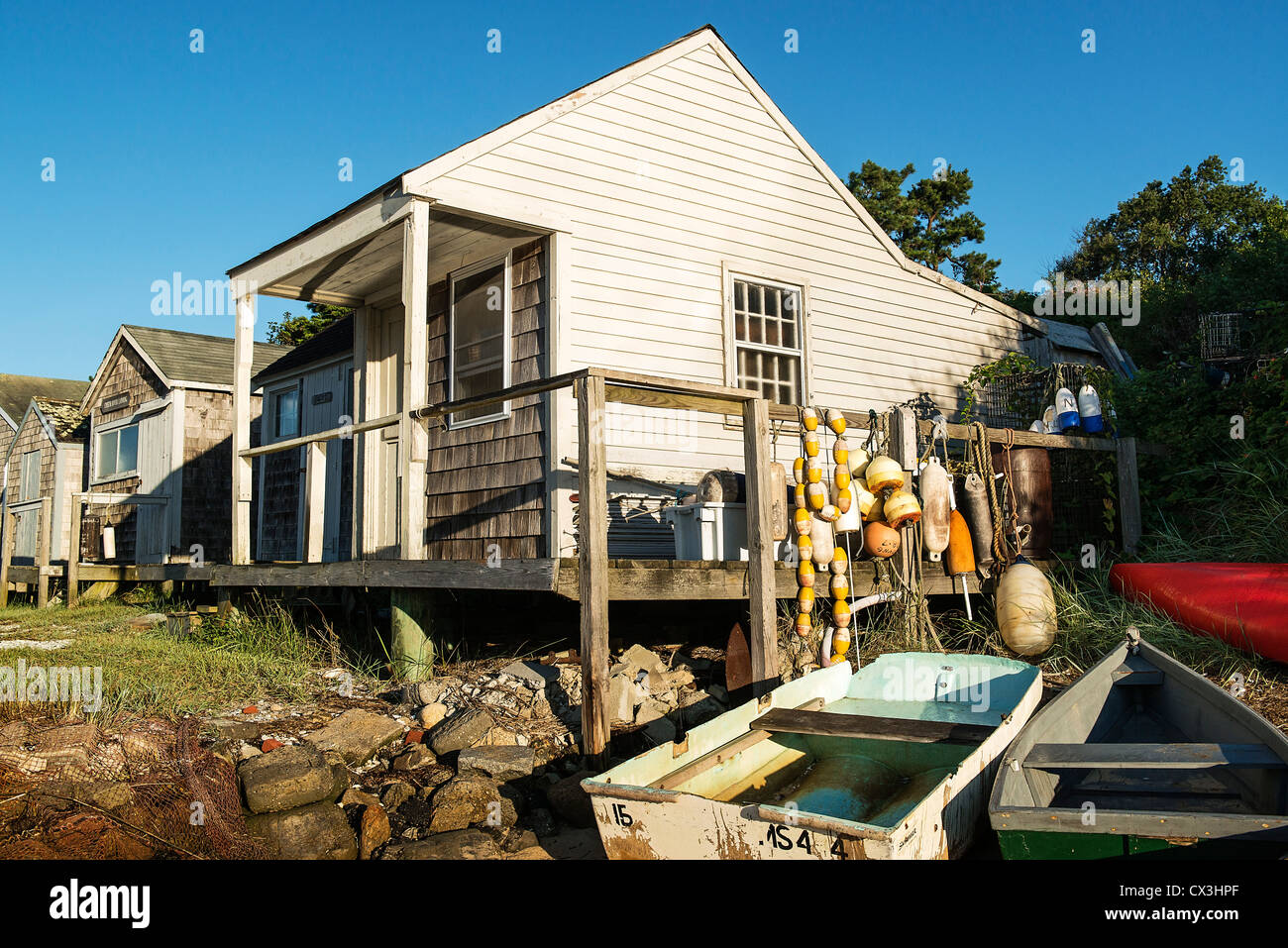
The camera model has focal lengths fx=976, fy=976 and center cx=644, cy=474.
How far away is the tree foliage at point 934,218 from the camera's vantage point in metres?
30.8

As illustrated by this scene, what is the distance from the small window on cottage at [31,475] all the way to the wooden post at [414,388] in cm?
1785

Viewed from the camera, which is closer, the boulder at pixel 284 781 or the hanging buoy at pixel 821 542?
the boulder at pixel 284 781

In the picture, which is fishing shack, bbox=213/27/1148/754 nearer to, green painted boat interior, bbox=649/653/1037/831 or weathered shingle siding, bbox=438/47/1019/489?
weathered shingle siding, bbox=438/47/1019/489

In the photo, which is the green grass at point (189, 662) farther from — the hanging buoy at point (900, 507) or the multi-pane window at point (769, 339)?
the multi-pane window at point (769, 339)

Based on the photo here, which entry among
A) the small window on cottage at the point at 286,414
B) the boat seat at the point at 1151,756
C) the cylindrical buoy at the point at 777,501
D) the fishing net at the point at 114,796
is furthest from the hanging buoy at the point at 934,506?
the small window on cottage at the point at 286,414

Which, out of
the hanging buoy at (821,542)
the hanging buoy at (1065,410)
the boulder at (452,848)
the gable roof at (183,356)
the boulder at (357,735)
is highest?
the gable roof at (183,356)

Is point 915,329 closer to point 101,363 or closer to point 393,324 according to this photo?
point 393,324

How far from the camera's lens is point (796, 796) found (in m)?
4.96

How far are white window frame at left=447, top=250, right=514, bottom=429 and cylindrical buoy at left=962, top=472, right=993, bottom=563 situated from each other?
4.19 m

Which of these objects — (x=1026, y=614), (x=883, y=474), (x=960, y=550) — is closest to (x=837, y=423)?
(x=883, y=474)

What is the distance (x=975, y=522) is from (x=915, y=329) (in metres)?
4.19

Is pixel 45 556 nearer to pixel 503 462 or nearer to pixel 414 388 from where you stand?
pixel 503 462

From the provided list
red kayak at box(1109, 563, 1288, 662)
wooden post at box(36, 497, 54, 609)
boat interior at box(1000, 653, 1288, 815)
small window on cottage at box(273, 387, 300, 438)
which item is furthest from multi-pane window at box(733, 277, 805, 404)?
wooden post at box(36, 497, 54, 609)

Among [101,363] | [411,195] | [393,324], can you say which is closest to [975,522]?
[411,195]
